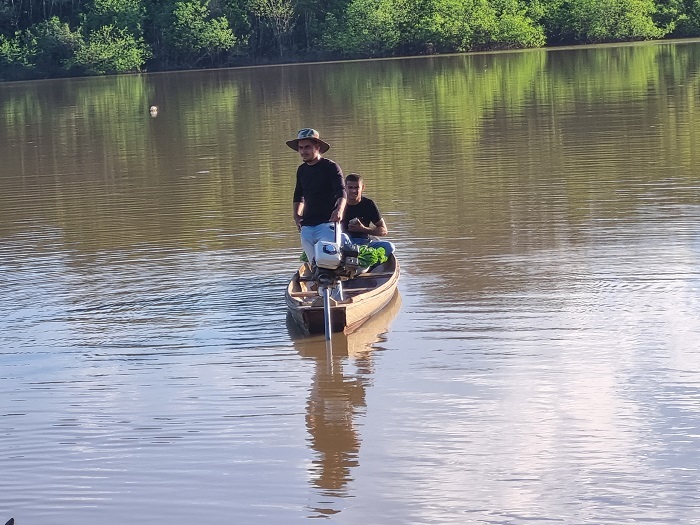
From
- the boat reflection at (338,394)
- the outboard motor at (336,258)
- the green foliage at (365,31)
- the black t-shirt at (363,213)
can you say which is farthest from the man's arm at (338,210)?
the green foliage at (365,31)

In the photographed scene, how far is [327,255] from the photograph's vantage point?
938 cm

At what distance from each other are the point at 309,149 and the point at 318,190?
1.38ft

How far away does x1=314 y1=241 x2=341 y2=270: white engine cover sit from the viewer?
938 cm

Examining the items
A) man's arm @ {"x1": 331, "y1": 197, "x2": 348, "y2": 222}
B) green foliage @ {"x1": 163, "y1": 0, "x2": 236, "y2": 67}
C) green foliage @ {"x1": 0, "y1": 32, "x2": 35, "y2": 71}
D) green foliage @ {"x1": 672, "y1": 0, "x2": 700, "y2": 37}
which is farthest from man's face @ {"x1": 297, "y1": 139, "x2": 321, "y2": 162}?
green foliage @ {"x1": 0, "y1": 32, "x2": 35, "y2": 71}

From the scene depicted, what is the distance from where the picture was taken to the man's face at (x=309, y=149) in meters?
9.95

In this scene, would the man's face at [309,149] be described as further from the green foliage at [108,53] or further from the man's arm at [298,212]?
the green foliage at [108,53]

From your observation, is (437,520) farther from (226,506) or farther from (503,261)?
(503,261)

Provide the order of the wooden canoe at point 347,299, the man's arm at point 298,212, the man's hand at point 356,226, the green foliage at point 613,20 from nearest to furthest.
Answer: the wooden canoe at point 347,299, the man's arm at point 298,212, the man's hand at point 356,226, the green foliage at point 613,20

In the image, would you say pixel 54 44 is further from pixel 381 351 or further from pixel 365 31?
pixel 381 351

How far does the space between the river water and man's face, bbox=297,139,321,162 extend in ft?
4.69

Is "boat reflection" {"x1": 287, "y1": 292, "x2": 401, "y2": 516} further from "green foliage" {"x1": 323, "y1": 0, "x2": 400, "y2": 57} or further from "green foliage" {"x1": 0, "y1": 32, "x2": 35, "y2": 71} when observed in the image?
"green foliage" {"x1": 0, "y1": 32, "x2": 35, "y2": 71}

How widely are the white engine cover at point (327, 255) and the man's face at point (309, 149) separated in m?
0.93

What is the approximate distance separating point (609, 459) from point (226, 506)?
2129 millimetres

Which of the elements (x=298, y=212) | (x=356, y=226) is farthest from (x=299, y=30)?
(x=298, y=212)
